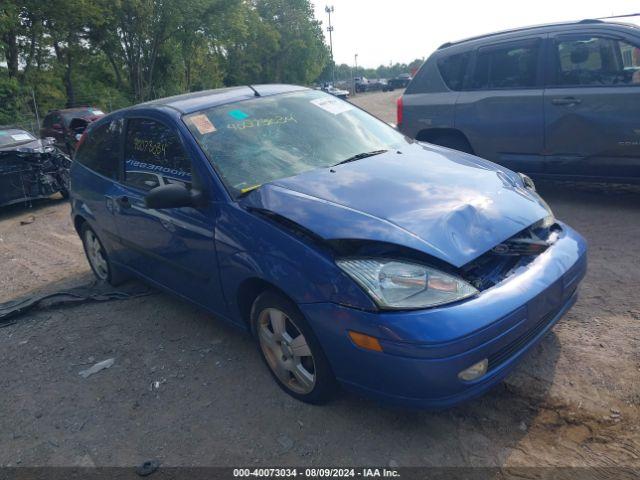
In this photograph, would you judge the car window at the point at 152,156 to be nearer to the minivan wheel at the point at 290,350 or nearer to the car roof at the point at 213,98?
the car roof at the point at 213,98

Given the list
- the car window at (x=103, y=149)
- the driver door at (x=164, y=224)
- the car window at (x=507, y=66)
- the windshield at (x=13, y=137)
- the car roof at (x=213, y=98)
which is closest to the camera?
the driver door at (x=164, y=224)

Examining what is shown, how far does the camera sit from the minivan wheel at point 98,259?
484cm

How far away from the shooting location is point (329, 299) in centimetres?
247

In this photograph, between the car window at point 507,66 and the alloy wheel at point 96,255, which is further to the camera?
the car window at point 507,66

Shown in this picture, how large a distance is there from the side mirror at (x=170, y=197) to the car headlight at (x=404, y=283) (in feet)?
3.74

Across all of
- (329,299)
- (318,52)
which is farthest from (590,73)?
(318,52)

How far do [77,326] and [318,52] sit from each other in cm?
5888

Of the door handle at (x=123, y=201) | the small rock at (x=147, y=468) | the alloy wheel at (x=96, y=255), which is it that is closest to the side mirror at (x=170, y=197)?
the door handle at (x=123, y=201)

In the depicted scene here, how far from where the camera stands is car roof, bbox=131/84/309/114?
3730 millimetres

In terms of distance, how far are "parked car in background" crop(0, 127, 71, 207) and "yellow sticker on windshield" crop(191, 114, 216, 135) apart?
6.74 metres

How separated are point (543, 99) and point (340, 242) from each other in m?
4.09

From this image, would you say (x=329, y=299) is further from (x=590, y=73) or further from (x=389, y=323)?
(x=590, y=73)

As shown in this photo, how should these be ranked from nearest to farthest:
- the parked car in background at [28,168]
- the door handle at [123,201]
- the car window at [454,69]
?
the door handle at [123,201]
the car window at [454,69]
the parked car in background at [28,168]

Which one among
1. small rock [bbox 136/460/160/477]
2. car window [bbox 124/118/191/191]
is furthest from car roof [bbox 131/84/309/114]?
small rock [bbox 136/460/160/477]
